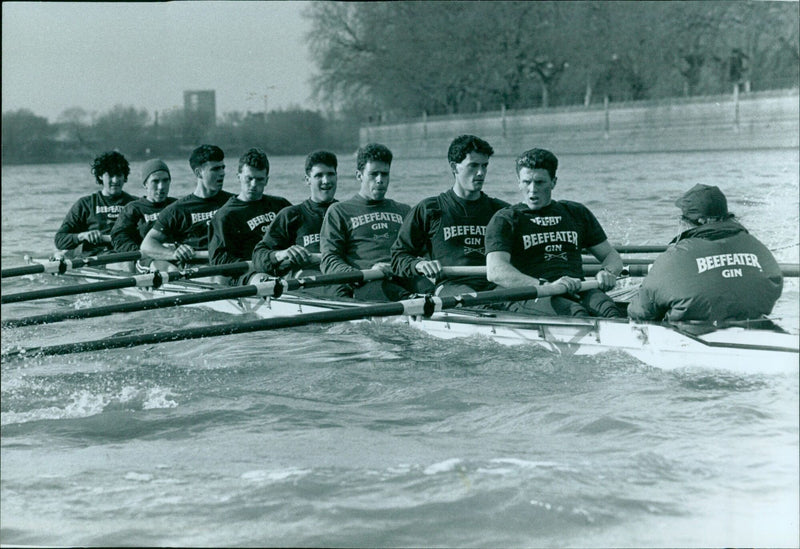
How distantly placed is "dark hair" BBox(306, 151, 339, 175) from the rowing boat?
41.4 inches

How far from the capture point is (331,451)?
4242 millimetres

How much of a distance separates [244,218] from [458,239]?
207cm

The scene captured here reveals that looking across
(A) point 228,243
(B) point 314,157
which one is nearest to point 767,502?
(B) point 314,157

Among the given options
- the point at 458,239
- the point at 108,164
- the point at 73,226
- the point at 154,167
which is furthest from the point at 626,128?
the point at 458,239

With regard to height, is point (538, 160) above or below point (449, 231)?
above

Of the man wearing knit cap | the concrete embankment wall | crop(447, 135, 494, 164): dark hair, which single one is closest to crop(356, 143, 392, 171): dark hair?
crop(447, 135, 494, 164): dark hair

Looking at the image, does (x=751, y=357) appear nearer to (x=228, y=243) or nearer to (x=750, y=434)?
(x=750, y=434)

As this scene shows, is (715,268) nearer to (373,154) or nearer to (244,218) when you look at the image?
(373,154)

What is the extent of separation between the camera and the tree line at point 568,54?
25250 mm

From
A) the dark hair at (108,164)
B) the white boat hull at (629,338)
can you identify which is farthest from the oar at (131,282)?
the dark hair at (108,164)

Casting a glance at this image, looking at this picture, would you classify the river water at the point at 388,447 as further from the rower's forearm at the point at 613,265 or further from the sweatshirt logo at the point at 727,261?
the rower's forearm at the point at 613,265

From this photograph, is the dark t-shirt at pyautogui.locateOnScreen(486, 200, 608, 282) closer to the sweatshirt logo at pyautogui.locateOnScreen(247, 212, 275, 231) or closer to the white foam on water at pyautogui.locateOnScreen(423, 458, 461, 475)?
the white foam on water at pyautogui.locateOnScreen(423, 458, 461, 475)

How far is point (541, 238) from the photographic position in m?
5.75

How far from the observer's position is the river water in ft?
10.8
